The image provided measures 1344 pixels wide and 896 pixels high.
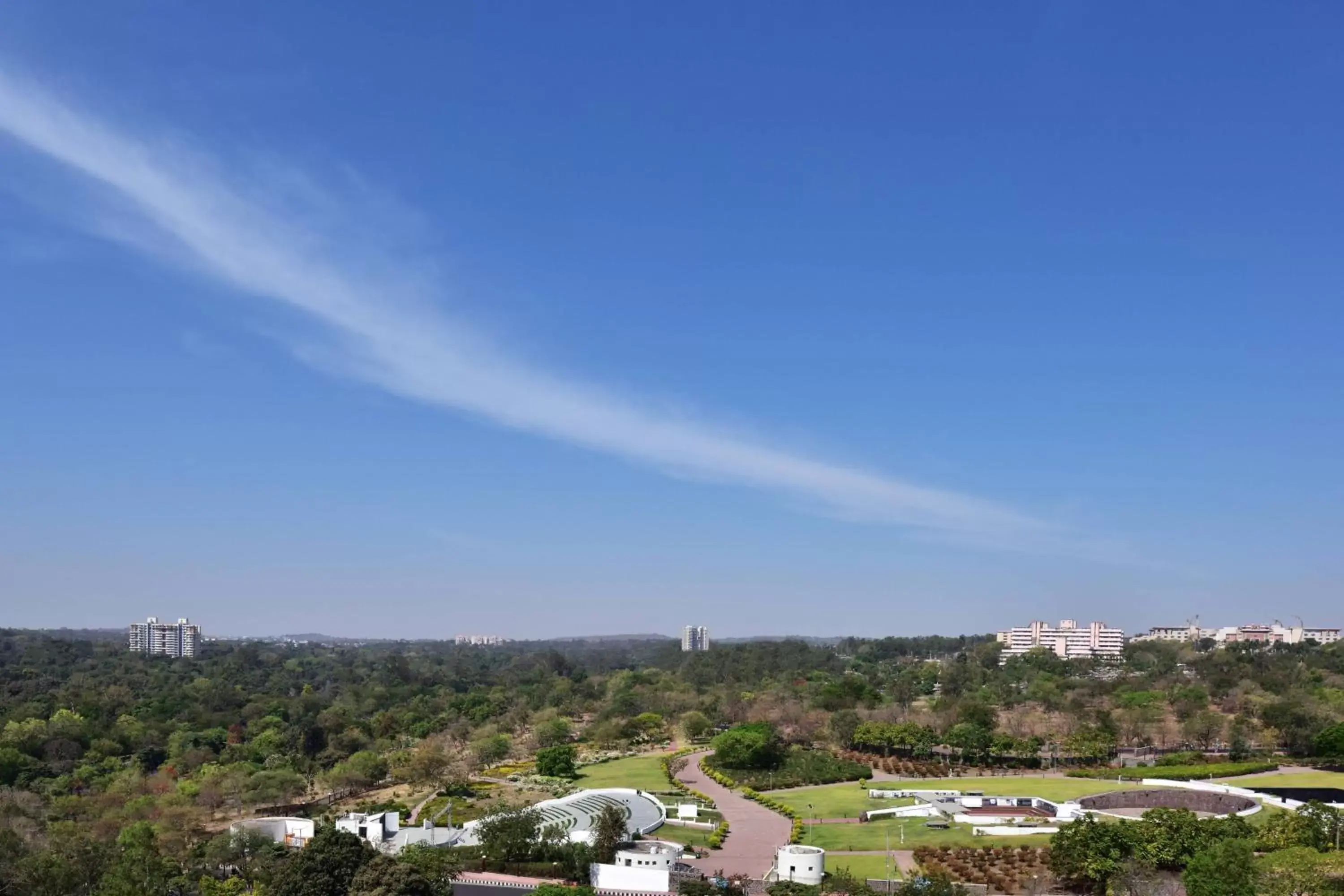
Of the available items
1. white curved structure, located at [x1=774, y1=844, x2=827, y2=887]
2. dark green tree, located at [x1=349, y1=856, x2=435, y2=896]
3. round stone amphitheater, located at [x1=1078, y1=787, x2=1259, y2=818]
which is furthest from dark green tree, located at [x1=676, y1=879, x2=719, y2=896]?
round stone amphitheater, located at [x1=1078, y1=787, x2=1259, y2=818]

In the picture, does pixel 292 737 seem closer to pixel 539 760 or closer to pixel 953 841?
pixel 539 760

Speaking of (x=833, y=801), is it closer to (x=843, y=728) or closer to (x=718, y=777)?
(x=718, y=777)

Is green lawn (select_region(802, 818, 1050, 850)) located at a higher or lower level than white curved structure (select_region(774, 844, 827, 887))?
lower

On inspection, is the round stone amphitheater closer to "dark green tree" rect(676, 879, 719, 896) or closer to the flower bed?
the flower bed

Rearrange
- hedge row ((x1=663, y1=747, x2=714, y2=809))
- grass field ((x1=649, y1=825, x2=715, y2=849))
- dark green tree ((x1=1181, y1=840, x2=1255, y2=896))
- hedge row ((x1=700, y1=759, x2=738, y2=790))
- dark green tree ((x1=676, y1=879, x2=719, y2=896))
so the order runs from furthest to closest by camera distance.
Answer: hedge row ((x1=700, y1=759, x2=738, y2=790)) → hedge row ((x1=663, y1=747, x2=714, y2=809)) → grass field ((x1=649, y1=825, x2=715, y2=849)) → dark green tree ((x1=676, y1=879, x2=719, y2=896)) → dark green tree ((x1=1181, y1=840, x2=1255, y2=896))

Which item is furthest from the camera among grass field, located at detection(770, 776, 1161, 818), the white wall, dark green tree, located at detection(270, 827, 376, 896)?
grass field, located at detection(770, 776, 1161, 818)

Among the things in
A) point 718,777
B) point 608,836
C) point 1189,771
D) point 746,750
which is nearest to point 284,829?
point 608,836
